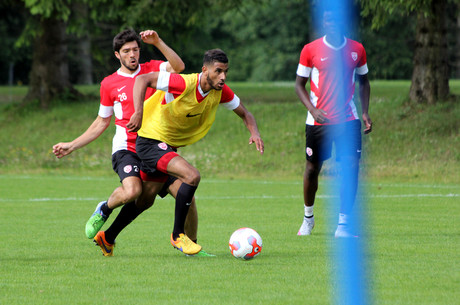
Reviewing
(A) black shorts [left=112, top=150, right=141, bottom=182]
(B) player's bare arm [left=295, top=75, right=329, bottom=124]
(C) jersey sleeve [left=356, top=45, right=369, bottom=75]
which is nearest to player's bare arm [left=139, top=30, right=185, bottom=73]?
(A) black shorts [left=112, top=150, right=141, bottom=182]

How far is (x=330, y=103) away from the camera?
906 centimetres

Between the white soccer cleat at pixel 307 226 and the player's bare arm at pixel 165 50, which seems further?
the white soccer cleat at pixel 307 226

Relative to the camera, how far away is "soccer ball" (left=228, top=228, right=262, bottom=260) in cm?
741

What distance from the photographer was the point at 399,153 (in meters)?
18.7

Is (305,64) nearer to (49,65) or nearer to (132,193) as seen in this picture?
(132,193)

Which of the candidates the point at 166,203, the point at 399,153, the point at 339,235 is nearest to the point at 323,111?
the point at 339,235

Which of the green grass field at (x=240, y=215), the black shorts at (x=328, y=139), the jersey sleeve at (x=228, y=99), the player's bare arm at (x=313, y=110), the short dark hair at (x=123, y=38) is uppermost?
the short dark hair at (x=123, y=38)

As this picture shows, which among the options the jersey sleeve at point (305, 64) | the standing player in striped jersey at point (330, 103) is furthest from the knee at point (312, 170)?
the jersey sleeve at point (305, 64)

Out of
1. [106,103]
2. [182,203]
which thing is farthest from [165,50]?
[182,203]

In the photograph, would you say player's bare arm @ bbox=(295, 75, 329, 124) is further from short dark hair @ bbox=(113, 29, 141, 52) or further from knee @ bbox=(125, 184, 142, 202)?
knee @ bbox=(125, 184, 142, 202)

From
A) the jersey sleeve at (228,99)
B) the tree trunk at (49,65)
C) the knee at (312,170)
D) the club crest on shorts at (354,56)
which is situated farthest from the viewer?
the tree trunk at (49,65)

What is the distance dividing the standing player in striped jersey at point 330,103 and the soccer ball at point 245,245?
1.58m

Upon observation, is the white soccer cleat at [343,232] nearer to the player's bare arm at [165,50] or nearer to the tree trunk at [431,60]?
the player's bare arm at [165,50]

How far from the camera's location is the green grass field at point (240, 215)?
19.9 feet
